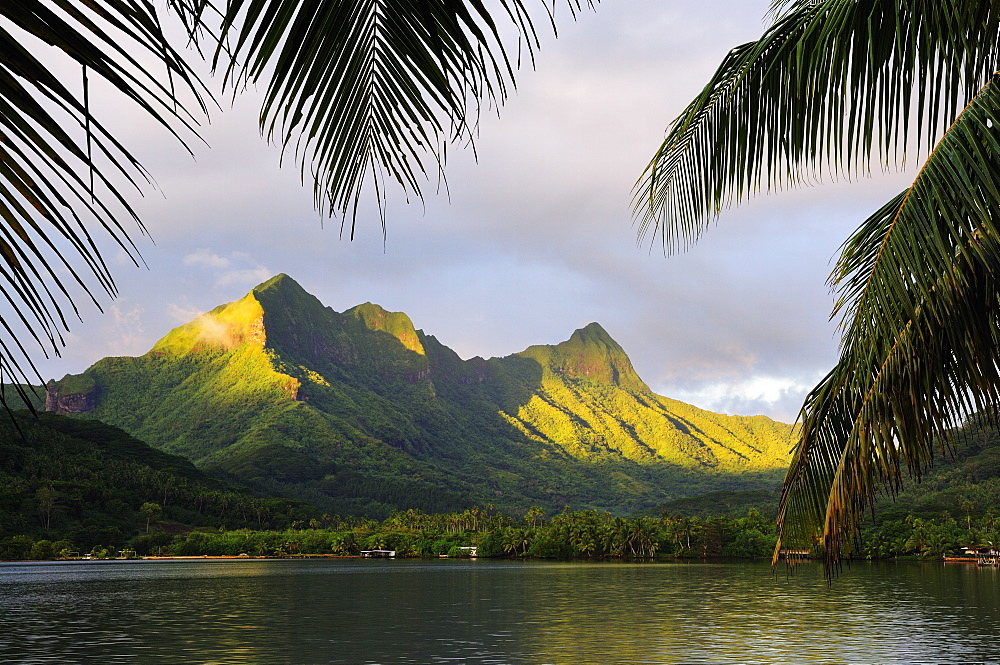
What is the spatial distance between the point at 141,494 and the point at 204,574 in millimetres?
65631

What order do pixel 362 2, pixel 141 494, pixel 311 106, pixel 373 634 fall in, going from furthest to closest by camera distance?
pixel 141 494 → pixel 373 634 → pixel 311 106 → pixel 362 2

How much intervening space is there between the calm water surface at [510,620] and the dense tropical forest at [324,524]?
30.2m

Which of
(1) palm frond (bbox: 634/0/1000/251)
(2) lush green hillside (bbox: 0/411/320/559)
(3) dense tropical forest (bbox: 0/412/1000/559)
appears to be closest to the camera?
(1) palm frond (bbox: 634/0/1000/251)

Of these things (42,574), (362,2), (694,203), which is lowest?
(42,574)

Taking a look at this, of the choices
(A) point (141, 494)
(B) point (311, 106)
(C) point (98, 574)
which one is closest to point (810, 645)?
(B) point (311, 106)

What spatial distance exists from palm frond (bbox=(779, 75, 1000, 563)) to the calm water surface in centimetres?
4371

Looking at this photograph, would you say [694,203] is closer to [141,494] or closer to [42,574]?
[42,574]

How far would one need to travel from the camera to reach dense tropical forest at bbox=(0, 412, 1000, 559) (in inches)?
5689

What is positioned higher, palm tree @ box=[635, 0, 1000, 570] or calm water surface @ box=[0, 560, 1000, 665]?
palm tree @ box=[635, 0, 1000, 570]

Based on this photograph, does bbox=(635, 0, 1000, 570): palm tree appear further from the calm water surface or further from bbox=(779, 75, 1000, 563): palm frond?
the calm water surface

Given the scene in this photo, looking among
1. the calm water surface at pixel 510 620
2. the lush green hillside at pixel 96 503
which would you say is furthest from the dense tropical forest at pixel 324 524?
the calm water surface at pixel 510 620

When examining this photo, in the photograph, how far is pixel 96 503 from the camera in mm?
176375

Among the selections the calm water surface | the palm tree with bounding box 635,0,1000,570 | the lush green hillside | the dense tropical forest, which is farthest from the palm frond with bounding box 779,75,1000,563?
the lush green hillside

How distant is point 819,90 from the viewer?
417 centimetres
